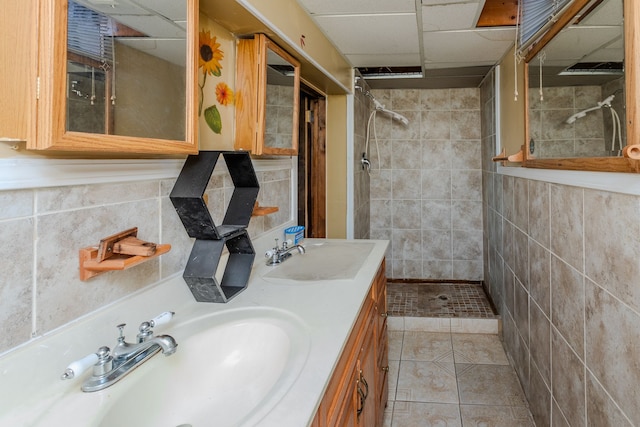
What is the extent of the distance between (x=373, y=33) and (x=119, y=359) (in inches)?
84.6

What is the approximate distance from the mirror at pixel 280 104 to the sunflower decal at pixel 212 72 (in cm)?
20

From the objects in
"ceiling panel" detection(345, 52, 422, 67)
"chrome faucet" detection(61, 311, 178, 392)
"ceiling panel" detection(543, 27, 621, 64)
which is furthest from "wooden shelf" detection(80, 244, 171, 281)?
"ceiling panel" detection(345, 52, 422, 67)

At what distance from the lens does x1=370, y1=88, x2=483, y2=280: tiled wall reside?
13.0ft

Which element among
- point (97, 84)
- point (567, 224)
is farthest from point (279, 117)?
point (567, 224)

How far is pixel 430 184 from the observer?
4.07 m

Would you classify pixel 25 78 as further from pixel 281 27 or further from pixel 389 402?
pixel 389 402

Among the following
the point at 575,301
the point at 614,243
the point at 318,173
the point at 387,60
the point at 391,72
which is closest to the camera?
the point at 614,243

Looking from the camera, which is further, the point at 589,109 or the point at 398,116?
the point at 398,116

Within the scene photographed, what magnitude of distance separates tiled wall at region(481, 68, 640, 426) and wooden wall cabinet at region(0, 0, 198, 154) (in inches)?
47.5

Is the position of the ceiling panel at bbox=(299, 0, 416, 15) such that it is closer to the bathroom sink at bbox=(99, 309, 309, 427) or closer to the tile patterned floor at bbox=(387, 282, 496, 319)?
the bathroom sink at bbox=(99, 309, 309, 427)

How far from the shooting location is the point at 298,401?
73 centimetres

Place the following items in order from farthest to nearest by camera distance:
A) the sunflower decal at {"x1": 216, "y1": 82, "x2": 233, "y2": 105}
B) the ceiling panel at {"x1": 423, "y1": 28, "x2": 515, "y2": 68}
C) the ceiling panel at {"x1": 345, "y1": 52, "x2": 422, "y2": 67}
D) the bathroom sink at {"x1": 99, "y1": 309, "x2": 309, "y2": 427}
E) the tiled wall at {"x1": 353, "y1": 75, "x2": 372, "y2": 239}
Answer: the tiled wall at {"x1": 353, "y1": 75, "x2": 372, "y2": 239} → the ceiling panel at {"x1": 345, "y1": 52, "x2": 422, "y2": 67} → the ceiling panel at {"x1": 423, "y1": 28, "x2": 515, "y2": 68} → the sunflower decal at {"x1": 216, "y1": 82, "x2": 233, "y2": 105} → the bathroom sink at {"x1": 99, "y1": 309, "x2": 309, "y2": 427}

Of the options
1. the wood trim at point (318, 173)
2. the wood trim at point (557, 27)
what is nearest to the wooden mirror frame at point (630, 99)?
the wood trim at point (557, 27)

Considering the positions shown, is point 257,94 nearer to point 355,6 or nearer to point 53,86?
point 355,6
